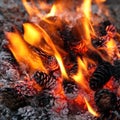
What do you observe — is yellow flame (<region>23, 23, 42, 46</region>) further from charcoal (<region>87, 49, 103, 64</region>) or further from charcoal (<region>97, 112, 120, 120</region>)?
charcoal (<region>97, 112, 120, 120</region>)

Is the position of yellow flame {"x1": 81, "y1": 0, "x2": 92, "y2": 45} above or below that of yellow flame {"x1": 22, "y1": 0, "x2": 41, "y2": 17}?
below

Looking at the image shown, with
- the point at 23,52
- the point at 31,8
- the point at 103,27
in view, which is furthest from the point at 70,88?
the point at 31,8

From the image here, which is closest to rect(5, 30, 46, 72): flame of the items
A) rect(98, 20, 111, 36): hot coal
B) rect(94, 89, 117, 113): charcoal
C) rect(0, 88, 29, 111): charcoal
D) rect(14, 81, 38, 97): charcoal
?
rect(14, 81, 38, 97): charcoal

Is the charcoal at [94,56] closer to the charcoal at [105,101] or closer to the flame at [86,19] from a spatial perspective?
the flame at [86,19]


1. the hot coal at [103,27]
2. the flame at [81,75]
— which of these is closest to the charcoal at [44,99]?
the flame at [81,75]

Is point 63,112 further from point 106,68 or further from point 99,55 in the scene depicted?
point 99,55

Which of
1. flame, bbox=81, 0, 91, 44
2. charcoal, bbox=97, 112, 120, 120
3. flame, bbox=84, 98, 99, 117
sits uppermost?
flame, bbox=81, 0, 91, 44

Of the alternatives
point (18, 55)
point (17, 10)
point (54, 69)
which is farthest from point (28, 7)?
point (54, 69)
